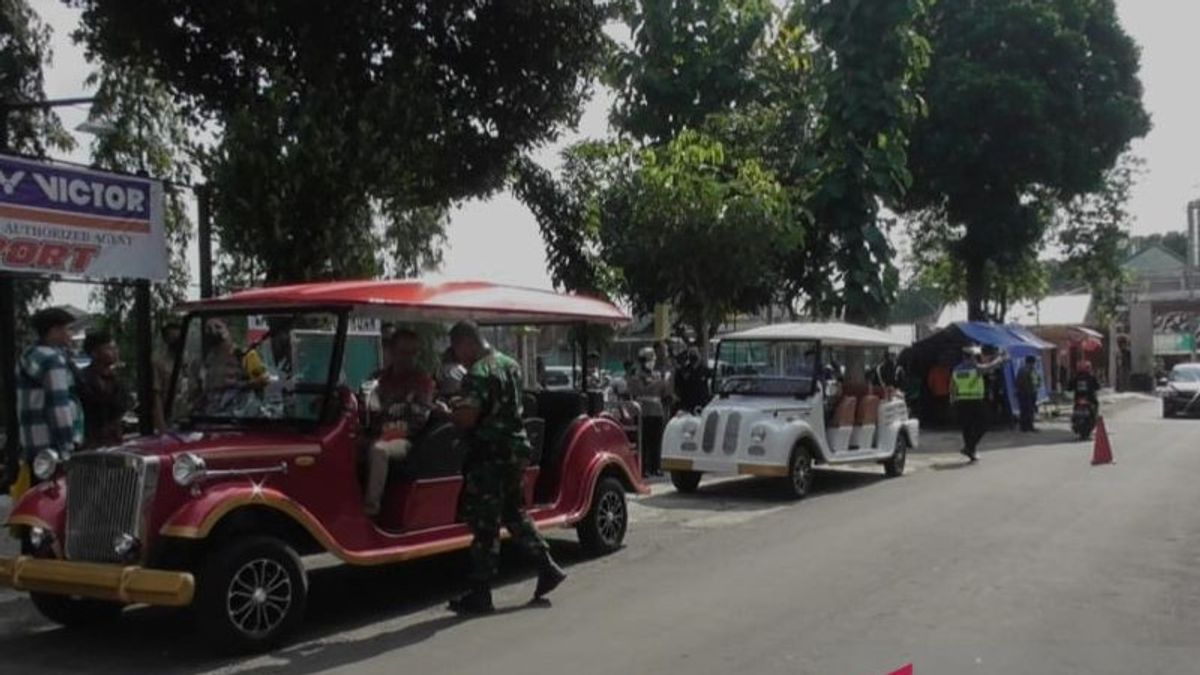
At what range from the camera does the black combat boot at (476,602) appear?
770cm

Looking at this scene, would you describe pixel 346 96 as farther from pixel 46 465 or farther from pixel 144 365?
pixel 46 465

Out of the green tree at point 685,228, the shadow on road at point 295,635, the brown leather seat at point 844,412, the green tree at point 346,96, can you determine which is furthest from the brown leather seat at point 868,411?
the shadow on road at point 295,635

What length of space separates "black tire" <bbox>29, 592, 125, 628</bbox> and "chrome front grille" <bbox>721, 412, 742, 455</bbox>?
7801 millimetres

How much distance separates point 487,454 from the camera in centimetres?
778

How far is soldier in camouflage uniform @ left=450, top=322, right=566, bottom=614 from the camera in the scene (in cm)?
770

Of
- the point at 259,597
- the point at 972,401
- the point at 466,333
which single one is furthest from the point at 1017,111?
the point at 259,597

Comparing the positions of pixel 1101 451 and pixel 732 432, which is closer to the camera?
pixel 732 432

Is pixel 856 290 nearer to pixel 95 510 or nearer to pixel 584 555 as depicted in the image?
pixel 584 555

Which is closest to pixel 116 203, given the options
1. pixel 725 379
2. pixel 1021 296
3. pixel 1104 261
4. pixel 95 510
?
pixel 95 510

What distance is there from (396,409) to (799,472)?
269 inches

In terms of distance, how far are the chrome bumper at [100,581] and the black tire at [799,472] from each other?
336 inches

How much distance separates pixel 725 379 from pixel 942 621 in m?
7.84

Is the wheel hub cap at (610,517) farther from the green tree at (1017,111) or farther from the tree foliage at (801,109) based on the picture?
the green tree at (1017,111)

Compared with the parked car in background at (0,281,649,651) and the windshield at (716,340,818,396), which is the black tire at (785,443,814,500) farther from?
the parked car in background at (0,281,649,651)
